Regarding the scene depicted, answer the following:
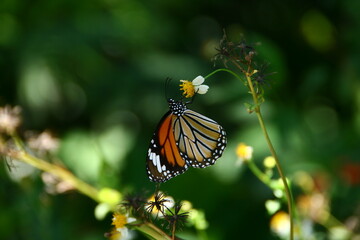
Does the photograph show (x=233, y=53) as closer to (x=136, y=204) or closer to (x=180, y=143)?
(x=136, y=204)

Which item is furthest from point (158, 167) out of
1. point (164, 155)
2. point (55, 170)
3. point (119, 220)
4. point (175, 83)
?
point (175, 83)

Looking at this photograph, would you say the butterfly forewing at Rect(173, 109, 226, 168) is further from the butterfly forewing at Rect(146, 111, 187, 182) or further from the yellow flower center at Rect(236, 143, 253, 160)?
the yellow flower center at Rect(236, 143, 253, 160)

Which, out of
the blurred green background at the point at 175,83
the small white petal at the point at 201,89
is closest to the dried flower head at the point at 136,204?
the small white petal at the point at 201,89

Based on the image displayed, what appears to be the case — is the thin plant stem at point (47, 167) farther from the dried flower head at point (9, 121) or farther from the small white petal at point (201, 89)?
the small white petal at point (201, 89)

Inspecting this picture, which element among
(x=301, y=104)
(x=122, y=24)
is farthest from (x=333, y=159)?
(x=122, y=24)

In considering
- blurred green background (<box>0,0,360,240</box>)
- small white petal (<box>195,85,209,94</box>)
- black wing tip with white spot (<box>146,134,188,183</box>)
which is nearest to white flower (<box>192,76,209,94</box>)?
small white petal (<box>195,85,209,94</box>)

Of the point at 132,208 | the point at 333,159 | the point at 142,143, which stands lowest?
the point at 132,208

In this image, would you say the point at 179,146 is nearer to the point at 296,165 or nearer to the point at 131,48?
the point at 296,165
